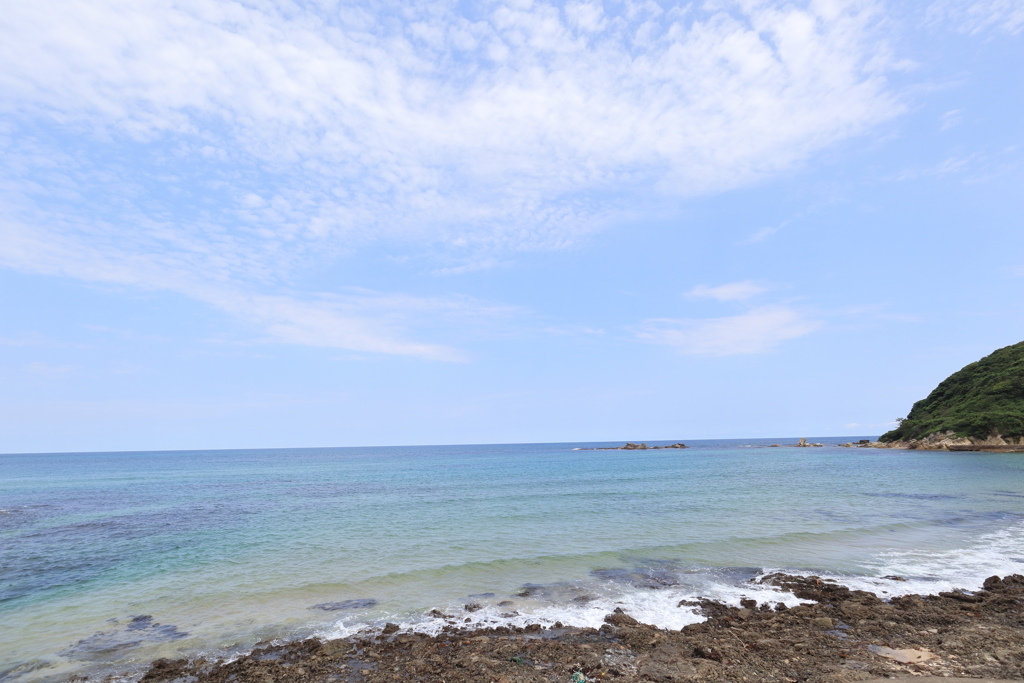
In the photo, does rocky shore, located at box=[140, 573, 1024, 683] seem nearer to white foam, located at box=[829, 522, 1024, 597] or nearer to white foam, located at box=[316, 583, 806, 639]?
white foam, located at box=[316, 583, 806, 639]

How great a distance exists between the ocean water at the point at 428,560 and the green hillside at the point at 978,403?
5738cm

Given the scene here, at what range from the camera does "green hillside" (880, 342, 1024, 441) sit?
75688mm

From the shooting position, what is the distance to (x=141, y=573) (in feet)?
54.8

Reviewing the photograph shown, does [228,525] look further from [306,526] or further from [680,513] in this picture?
[680,513]

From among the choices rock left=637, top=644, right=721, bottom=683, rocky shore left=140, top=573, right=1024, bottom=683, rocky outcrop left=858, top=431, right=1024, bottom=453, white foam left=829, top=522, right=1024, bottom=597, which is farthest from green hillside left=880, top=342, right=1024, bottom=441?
rock left=637, top=644, right=721, bottom=683

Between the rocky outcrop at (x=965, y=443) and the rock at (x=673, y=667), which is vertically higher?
the rocky outcrop at (x=965, y=443)

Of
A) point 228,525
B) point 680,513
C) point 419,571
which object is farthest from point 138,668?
point 680,513

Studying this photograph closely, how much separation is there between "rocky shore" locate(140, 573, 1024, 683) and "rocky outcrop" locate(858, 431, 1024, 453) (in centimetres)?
8529

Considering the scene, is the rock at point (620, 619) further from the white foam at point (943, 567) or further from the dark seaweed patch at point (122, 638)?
the dark seaweed patch at point (122, 638)

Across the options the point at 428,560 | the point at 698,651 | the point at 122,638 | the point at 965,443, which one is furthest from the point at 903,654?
the point at 965,443

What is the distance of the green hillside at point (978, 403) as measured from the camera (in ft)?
248

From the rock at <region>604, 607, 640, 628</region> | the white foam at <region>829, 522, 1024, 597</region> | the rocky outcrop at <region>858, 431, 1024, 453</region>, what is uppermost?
the rocky outcrop at <region>858, 431, 1024, 453</region>

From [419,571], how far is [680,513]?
1609 centimetres

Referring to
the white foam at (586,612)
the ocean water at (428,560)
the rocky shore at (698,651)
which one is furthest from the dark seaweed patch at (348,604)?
the rocky shore at (698,651)
